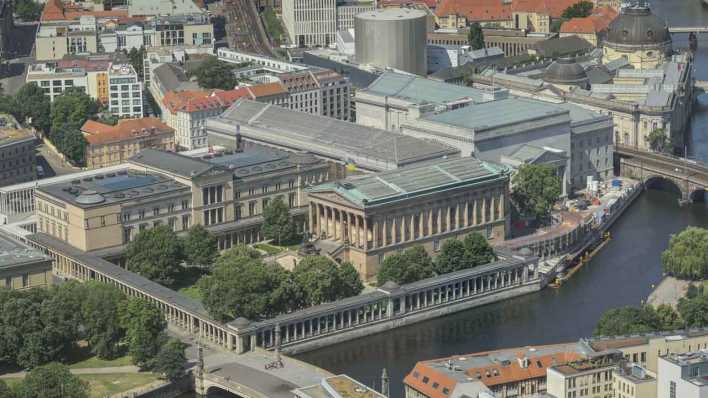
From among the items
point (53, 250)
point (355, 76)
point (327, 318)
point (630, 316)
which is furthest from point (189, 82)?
point (630, 316)

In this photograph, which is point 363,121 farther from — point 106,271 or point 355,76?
point 106,271

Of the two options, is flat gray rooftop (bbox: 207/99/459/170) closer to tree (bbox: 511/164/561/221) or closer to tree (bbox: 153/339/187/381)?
tree (bbox: 511/164/561/221)

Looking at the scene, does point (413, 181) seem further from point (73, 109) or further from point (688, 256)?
point (73, 109)

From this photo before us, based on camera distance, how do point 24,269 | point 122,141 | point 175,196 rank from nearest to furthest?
point 24,269 < point 175,196 < point 122,141

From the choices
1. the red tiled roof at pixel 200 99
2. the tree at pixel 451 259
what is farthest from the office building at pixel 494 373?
the red tiled roof at pixel 200 99

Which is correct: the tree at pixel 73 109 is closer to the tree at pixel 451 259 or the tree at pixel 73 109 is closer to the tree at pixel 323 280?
the tree at pixel 451 259

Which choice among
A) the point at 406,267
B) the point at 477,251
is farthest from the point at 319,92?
the point at 406,267

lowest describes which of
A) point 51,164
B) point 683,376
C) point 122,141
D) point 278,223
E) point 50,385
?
point 50,385
